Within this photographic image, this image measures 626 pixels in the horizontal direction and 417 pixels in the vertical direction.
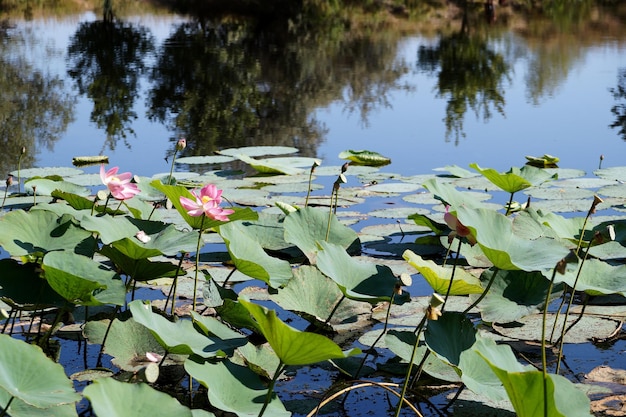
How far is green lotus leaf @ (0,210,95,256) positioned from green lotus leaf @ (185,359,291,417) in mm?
589

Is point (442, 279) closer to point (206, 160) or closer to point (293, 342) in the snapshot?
point (293, 342)

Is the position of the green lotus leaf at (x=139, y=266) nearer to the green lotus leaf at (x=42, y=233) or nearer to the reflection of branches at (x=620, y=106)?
the green lotus leaf at (x=42, y=233)

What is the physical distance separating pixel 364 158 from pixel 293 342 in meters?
3.01

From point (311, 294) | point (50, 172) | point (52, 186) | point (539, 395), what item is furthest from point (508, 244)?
point (50, 172)

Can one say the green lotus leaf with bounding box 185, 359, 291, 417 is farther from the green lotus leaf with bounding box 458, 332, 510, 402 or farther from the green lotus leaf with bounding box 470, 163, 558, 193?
the green lotus leaf with bounding box 470, 163, 558, 193

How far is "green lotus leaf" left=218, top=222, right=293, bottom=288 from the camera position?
1807 mm

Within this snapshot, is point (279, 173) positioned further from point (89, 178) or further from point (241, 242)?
point (241, 242)

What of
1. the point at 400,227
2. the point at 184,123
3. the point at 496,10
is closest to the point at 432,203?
the point at 400,227

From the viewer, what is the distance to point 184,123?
596cm

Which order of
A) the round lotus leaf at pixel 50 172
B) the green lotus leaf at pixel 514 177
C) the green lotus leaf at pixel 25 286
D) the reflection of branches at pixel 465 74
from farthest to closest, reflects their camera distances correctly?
the reflection of branches at pixel 465 74
the round lotus leaf at pixel 50 172
the green lotus leaf at pixel 514 177
the green lotus leaf at pixel 25 286

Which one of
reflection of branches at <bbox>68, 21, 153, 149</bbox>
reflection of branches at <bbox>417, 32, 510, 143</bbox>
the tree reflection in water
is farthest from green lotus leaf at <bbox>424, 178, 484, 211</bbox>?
reflection of branches at <bbox>68, 21, 153, 149</bbox>

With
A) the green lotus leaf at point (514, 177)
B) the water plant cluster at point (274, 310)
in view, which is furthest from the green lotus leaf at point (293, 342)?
the green lotus leaf at point (514, 177)

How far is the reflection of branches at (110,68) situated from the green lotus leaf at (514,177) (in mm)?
3023

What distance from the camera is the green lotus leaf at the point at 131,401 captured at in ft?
3.53
